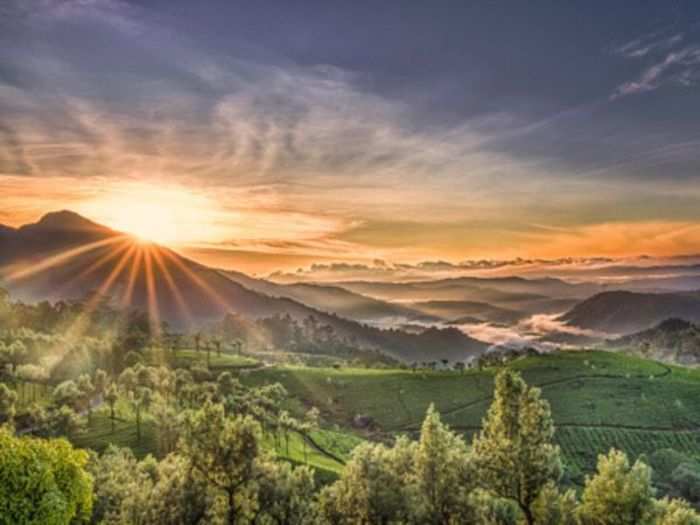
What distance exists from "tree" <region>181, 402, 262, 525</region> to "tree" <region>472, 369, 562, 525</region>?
18.1 metres

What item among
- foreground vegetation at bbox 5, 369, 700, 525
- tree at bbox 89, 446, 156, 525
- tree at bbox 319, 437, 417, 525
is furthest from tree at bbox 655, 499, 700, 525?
tree at bbox 89, 446, 156, 525

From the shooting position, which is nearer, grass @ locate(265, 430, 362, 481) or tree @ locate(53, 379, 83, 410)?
grass @ locate(265, 430, 362, 481)

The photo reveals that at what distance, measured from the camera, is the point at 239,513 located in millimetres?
48344

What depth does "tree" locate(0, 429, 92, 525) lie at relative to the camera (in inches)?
1807

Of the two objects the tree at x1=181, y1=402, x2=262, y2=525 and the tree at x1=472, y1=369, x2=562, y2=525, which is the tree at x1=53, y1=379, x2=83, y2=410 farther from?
the tree at x1=472, y1=369, x2=562, y2=525

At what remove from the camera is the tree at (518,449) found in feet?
154

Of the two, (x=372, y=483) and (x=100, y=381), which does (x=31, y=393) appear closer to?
(x=100, y=381)

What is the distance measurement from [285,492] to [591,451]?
13417 centimetres

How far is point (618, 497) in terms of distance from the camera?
48594 mm

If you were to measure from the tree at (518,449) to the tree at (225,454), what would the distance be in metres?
18.1

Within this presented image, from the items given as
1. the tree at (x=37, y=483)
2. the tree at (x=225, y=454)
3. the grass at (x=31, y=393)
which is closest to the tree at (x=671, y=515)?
the tree at (x=225, y=454)

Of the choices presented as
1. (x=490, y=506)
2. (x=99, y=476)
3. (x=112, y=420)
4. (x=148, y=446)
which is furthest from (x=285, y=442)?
(x=490, y=506)

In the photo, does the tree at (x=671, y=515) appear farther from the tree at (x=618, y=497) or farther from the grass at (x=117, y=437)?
the grass at (x=117, y=437)

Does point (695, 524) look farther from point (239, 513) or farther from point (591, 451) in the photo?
point (591, 451)
